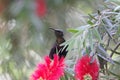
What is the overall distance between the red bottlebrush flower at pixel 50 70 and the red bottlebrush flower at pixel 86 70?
1.7 inches

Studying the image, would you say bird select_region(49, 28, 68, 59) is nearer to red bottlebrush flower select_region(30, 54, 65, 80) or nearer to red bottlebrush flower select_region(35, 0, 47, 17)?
red bottlebrush flower select_region(30, 54, 65, 80)

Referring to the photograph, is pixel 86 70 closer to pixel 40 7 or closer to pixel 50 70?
pixel 50 70

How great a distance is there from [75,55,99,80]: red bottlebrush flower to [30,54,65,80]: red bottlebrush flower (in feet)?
0.14

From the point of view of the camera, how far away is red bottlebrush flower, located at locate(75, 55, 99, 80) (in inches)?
26.7

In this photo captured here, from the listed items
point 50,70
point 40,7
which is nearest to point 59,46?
point 50,70

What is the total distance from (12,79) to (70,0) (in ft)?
4.39

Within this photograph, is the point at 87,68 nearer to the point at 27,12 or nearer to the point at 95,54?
the point at 95,54

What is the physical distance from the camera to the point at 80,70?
681 millimetres

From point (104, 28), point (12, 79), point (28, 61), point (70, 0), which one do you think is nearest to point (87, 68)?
point (104, 28)

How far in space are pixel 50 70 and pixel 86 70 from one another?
89 millimetres

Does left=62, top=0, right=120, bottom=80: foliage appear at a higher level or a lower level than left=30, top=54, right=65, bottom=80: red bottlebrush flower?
higher

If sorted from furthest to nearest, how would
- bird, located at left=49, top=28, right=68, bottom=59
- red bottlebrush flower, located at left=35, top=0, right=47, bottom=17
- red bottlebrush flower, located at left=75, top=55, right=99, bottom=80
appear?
bird, located at left=49, top=28, right=68, bottom=59
red bottlebrush flower, located at left=75, top=55, right=99, bottom=80
red bottlebrush flower, located at left=35, top=0, right=47, bottom=17

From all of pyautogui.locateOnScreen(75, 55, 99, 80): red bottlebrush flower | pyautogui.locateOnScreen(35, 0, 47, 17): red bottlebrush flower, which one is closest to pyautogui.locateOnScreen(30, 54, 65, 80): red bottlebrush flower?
pyautogui.locateOnScreen(75, 55, 99, 80): red bottlebrush flower

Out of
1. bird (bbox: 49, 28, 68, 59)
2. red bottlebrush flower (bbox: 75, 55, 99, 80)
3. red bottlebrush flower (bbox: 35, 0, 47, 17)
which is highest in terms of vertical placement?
red bottlebrush flower (bbox: 35, 0, 47, 17)
